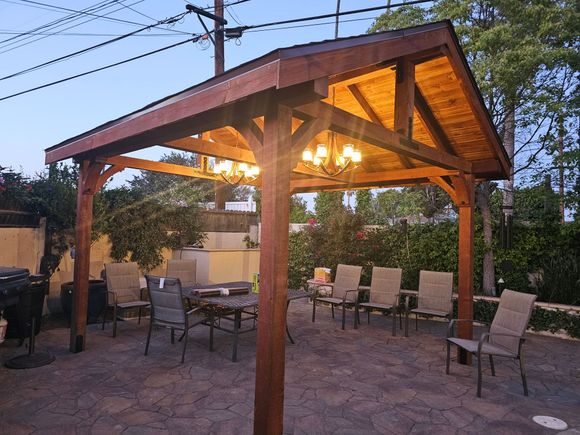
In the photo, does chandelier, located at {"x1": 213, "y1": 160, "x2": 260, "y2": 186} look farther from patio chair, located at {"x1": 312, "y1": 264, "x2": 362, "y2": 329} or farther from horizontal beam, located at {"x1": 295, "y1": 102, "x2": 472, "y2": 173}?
horizontal beam, located at {"x1": 295, "y1": 102, "x2": 472, "y2": 173}

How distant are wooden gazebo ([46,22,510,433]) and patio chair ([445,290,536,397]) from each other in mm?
684

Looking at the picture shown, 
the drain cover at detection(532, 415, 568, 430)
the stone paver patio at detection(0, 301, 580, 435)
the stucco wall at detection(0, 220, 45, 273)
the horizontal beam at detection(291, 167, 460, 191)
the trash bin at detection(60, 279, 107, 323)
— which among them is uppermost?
the horizontal beam at detection(291, 167, 460, 191)

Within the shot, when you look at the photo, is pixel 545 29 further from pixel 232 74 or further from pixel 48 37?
pixel 48 37

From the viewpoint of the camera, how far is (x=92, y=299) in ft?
20.0

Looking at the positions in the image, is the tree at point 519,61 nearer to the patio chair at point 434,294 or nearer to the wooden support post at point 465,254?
the patio chair at point 434,294

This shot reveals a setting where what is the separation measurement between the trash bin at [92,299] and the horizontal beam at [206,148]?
3109 millimetres

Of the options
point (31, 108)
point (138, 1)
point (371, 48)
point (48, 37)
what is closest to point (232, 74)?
point (371, 48)

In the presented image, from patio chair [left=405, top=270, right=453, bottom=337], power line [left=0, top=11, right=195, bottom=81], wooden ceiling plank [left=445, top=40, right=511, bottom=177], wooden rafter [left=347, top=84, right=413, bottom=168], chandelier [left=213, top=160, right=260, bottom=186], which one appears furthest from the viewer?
→ power line [left=0, top=11, right=195, bottom=81]

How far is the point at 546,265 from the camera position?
6.79 m

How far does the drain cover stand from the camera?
10.4ft

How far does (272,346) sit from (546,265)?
6.19 meters

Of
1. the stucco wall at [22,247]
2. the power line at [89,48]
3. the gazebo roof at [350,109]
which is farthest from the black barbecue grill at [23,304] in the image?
the power line at [89,48]

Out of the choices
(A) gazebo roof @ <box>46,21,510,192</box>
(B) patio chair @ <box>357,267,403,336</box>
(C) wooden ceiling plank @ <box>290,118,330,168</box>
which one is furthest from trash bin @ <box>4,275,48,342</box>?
(B) patio chair @ <box>357,267,403,336</box>

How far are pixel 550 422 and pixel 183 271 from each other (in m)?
5.06
